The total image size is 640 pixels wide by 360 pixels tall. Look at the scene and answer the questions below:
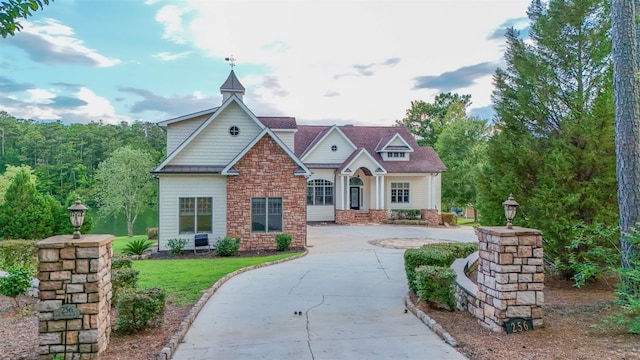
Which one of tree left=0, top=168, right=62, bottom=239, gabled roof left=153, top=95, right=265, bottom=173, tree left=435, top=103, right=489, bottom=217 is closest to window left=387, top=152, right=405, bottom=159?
tree left=435, top=103, right=489, bottom=217

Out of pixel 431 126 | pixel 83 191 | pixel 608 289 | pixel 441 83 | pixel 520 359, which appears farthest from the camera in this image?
pixel 431 126

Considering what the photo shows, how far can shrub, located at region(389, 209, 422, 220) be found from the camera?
76.9ft

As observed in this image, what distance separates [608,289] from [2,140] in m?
69.0

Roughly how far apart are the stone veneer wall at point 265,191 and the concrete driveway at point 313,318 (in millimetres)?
3619

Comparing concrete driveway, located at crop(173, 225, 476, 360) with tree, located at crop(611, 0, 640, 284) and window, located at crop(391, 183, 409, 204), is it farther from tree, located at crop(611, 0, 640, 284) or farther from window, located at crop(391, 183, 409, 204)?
window, located at crop(391, 183, 409, 204)

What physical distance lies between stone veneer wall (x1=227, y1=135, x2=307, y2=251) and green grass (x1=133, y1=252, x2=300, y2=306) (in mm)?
2144

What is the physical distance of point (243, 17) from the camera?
14.0 meters

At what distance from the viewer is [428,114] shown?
4734 cm

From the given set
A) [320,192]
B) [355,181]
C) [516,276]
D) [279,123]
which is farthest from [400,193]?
[516,276]

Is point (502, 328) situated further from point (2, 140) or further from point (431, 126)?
point (2, 140)

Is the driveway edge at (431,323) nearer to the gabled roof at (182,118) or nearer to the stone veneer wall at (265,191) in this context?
the stone veneer wall at (265,191)

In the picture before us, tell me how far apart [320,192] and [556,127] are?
1670cm

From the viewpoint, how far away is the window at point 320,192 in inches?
932

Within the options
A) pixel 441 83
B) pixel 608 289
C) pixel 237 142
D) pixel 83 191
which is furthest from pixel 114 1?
pixel 83 191
